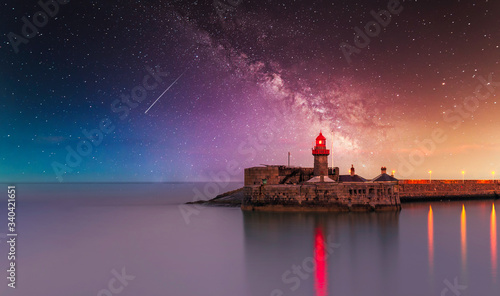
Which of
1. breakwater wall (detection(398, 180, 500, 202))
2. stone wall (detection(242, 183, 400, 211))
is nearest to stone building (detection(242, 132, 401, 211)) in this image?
stone wall (detection(242, 183, 400, 211))

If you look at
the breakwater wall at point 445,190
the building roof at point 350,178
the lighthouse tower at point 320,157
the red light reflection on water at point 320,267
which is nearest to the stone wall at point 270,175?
the building roof at point 350,178

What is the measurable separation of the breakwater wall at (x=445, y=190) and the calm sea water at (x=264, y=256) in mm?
16568

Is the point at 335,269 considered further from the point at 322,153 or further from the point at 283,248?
the point at 322,153

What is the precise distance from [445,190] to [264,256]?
4324 centimetres

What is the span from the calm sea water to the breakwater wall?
54.4 feet

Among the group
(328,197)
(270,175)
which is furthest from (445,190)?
(328,197)

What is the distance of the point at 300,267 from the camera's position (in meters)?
19.0

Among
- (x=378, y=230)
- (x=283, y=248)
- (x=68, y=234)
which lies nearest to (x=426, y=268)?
(x=283, y=248)

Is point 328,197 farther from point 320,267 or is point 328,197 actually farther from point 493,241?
point 320,267

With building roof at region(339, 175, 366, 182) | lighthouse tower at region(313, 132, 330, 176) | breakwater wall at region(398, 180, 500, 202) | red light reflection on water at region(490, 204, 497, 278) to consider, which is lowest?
red light reflection on water at region(490, 204, 497, 278)

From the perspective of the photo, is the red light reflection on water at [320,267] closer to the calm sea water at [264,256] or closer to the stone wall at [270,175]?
the calm sea water at [264,256]

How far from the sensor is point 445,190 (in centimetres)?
5650

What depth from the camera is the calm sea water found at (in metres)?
16.5

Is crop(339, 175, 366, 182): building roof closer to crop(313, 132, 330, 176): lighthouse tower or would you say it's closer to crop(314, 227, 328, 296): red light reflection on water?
crop(313, 132, 330, 176): lighthouse tower
